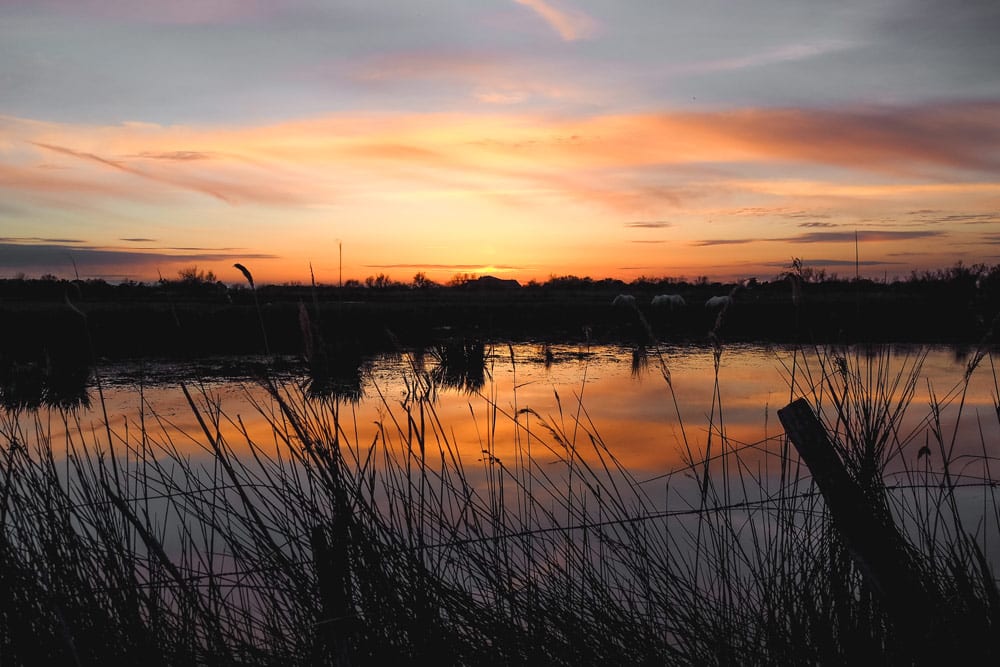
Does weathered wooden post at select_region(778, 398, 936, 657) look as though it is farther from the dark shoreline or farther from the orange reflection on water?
the dark shoreline

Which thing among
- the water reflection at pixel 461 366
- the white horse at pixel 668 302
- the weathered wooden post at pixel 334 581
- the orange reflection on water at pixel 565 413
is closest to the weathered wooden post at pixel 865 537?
the weathered wooden post at pixel 334 581

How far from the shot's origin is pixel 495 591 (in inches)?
90.1

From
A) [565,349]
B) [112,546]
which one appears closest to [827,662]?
[112,546]

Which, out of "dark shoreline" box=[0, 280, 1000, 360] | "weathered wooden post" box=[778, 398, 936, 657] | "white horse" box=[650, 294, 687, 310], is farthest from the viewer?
"white horse" box=[650, 294, 687, 310]

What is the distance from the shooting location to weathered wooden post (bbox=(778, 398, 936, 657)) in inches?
65.6

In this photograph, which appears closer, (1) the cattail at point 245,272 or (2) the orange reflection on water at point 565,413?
(1) the cattail at point 245,272

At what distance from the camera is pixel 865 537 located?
1.71m

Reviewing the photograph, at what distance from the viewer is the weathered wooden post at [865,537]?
5.46 ft

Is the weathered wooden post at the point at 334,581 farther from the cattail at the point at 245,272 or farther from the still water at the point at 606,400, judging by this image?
the still water at the point at 606,400

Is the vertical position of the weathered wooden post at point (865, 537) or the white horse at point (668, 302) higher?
the white horse at point (668, 302)

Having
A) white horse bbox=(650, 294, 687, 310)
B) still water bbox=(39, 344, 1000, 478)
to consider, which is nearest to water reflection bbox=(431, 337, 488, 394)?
still water bbox=(39, 344, 1000, 478)

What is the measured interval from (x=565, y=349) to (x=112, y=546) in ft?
37.1

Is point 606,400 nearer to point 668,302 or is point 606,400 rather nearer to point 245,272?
point 245,272

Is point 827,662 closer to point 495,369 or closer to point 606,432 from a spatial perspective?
point 606,432
